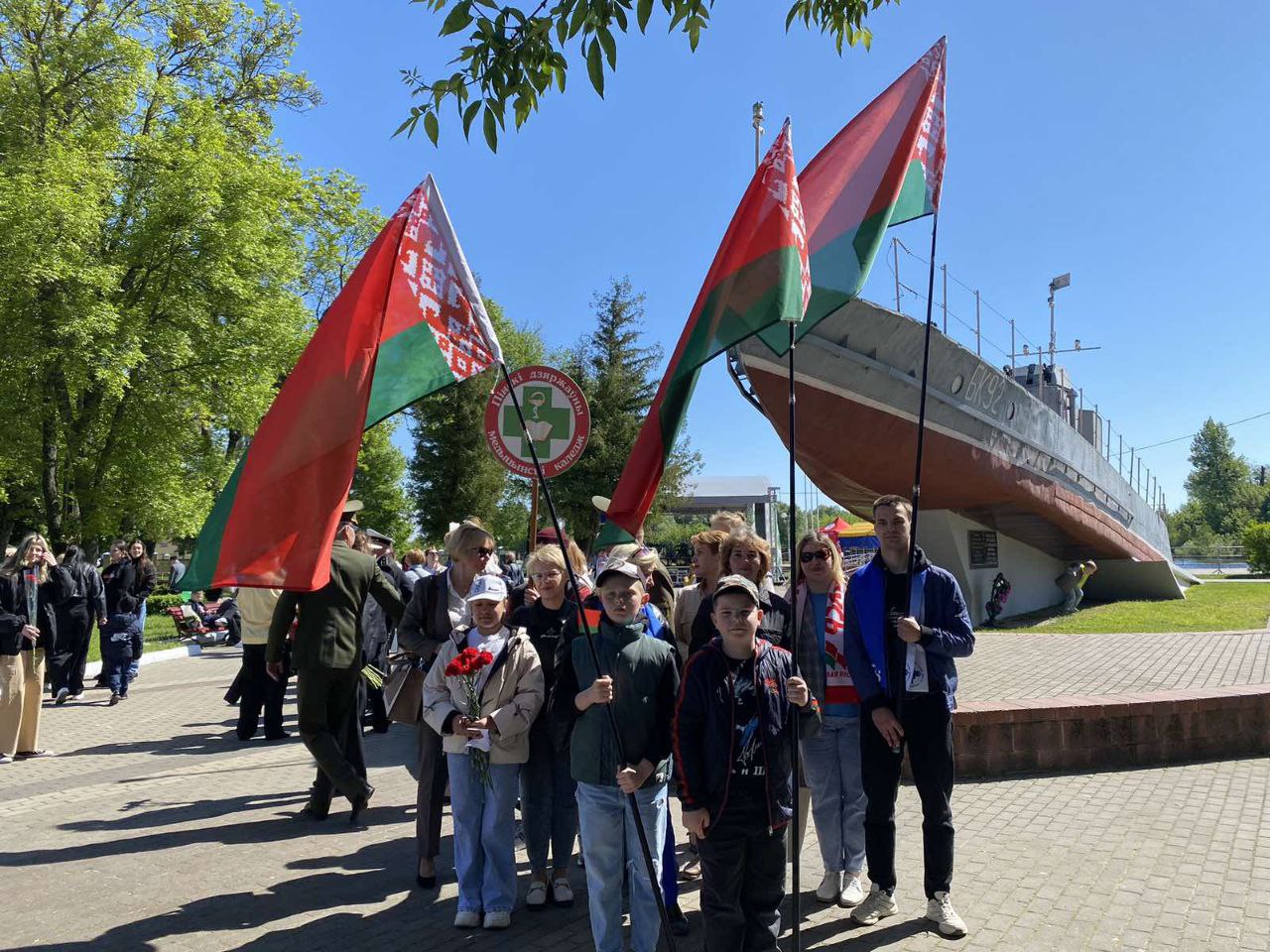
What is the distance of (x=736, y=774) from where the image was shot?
3.46m

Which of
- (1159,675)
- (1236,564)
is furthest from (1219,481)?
(1159,675)

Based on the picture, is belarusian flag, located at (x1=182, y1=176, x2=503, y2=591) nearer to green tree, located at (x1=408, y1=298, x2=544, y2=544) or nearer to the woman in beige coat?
the woman in beige coat

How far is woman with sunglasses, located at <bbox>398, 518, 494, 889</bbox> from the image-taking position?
4.95 meters

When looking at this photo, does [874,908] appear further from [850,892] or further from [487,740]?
[487,740]

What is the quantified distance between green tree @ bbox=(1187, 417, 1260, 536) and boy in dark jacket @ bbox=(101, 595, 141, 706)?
291ft

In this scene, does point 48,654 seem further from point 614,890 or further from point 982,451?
point 982,451

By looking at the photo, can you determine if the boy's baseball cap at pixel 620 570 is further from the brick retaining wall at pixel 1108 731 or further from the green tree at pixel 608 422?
the green tree at pixel 608 422

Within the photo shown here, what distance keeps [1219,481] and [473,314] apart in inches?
3837

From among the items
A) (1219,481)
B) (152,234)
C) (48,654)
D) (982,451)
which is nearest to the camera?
(48,654)

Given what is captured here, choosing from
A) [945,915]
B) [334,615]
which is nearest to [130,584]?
[334,615]

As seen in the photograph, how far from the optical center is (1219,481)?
85.4m

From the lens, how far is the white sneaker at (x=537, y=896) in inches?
181

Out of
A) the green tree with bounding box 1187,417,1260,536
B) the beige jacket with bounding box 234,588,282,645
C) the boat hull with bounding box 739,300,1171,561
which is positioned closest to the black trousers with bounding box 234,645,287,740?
the beige jacket with bounding box 234,588,282,645

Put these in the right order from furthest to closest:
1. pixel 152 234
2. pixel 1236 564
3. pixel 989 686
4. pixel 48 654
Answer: pixel 1236 564
pixel 152 234
pixel 989 686
pixel 48 654
